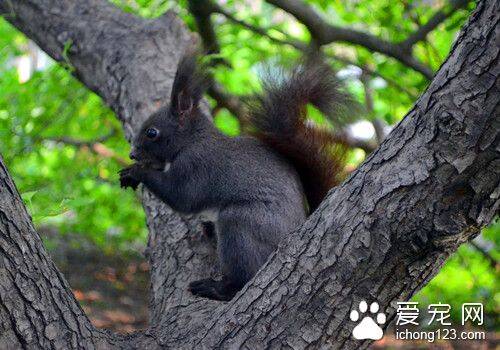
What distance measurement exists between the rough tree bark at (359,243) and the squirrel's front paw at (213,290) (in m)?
0.15

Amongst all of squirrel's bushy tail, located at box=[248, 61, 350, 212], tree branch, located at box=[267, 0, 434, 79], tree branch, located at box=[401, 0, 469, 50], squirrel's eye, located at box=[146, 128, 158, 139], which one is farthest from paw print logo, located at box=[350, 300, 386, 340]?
tree branch, located at box=[267, 0, 434, 79]

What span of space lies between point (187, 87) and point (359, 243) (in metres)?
1.37

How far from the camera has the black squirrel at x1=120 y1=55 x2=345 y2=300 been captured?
2.51m

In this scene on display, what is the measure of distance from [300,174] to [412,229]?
1.16 metres

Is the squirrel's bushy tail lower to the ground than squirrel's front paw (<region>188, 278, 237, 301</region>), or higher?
higher

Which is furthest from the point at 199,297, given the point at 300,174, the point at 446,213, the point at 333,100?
the point at 446,213

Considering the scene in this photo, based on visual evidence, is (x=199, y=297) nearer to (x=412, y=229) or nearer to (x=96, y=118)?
(x=412, y=229)

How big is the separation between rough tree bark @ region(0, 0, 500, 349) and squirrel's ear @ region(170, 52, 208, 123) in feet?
3.30

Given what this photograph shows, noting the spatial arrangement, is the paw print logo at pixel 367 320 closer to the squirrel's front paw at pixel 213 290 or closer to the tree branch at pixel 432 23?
the squirrel's front paw at pixel 213 290

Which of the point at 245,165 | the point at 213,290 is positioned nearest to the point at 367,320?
the point at 213,290

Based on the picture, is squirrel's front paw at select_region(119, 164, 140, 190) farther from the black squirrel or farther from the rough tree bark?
the rough tree bark

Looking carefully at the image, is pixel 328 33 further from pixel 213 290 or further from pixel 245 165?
pixel 213 290

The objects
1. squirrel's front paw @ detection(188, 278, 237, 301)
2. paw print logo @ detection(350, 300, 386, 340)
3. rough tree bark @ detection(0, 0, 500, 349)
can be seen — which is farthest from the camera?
squirrel's front paw @ detection(188, 278, 237, 301)

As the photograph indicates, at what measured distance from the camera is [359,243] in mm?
1763
